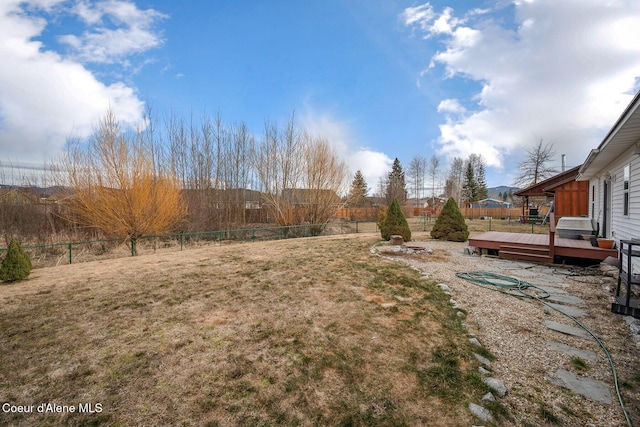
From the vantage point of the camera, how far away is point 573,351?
259cm

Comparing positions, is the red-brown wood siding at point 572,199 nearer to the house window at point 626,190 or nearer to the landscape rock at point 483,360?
the house window at point 626,190

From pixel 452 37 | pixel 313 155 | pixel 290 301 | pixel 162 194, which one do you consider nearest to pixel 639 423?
pixel 290 301

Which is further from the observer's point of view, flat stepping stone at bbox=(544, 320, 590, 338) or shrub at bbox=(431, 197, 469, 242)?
shrub at bbox=(431, 197, 469, 242)

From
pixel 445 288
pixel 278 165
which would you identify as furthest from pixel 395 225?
pixel 278 165

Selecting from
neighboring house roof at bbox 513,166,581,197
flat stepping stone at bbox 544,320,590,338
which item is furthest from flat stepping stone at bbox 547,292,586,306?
neighboring house roof at bbox 513,166,581,197

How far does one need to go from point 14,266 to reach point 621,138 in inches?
460

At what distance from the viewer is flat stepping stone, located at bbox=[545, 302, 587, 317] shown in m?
3.44

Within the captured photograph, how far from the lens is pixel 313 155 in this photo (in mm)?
14523

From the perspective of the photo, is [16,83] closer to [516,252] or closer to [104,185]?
[104,185]

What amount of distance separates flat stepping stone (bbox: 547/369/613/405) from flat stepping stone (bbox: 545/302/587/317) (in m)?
1.66

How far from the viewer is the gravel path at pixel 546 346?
185 centimetres

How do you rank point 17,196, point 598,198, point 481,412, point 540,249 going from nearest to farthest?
point 481,412 → point 540,249 → point 598,198 → point 17,196

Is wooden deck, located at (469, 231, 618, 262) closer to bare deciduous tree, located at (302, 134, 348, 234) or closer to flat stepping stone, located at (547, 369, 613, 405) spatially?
flat stepping stone, located at (547, 369, 613, 405)

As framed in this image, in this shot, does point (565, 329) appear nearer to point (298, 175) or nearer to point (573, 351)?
point (573, 351)
